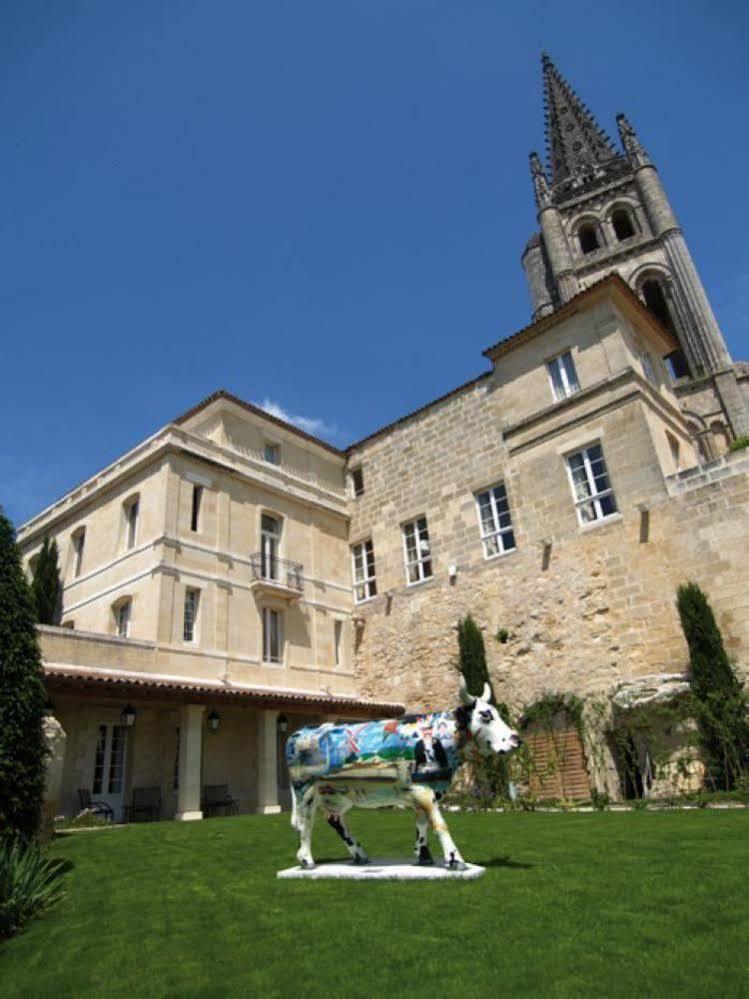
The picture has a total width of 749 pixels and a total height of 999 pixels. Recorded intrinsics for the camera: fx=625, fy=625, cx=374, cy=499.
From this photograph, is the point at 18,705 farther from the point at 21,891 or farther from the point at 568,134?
the point at 568,134

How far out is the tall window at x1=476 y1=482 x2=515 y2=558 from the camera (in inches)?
699

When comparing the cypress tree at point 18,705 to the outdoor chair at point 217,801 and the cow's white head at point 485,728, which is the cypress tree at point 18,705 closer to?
the cow's white head at point 485,728

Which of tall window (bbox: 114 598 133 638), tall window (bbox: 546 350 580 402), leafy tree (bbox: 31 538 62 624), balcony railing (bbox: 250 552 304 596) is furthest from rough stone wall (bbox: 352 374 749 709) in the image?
leafy tree (bbox: 31 538 62 624)

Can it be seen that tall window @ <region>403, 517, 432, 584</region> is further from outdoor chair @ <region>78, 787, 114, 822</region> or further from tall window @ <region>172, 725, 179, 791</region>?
outdoor chair @ <region>78, 787, 114, 822</region>

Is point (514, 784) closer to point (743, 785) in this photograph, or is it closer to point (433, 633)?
point (743, 785)

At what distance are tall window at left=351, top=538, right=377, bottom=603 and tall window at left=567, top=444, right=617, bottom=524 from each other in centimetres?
744

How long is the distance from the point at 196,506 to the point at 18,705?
11470 millimetres

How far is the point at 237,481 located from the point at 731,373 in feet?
101

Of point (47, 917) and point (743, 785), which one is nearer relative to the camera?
point (47, 917)

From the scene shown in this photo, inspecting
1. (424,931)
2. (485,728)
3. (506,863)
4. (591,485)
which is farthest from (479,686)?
(424,931)

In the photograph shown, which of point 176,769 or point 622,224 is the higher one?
point 622,224

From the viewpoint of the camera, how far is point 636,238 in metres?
44.5

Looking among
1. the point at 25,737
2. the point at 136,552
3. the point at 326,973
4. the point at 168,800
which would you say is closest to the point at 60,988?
the point at 326,973

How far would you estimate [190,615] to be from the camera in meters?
16.5
